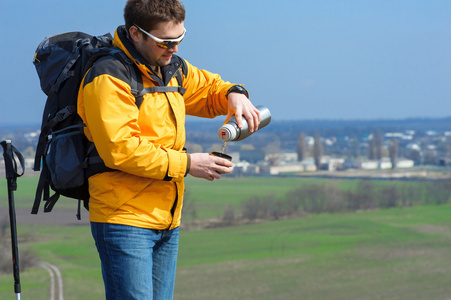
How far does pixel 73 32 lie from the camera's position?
187 cm

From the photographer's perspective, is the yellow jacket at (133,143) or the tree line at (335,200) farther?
the tree line at (335,200)

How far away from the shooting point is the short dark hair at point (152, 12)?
1.63 metres

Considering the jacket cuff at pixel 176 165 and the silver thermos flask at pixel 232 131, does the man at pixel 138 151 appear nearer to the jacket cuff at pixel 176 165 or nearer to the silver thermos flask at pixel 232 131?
the jacket cuff at pixel 176 165

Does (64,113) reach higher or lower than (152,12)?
lower

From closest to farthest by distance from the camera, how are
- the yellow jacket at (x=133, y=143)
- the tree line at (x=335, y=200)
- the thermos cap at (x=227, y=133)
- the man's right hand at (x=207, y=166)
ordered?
the yellow jacket at (x=133, y=143), the man's right hand at (x=207, y=166), the thermos cap at (x=227, y=133), the tree line at (x=335, y=200)

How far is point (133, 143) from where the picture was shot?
5.30 ft

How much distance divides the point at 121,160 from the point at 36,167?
0.37 metres

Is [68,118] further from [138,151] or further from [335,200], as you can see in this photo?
[335,200]

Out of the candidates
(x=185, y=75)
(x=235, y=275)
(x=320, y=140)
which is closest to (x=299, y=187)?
(x=320, y=140)

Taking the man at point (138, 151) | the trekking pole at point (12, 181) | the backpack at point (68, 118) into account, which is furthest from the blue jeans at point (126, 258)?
the trekking pole at point (12, 181)

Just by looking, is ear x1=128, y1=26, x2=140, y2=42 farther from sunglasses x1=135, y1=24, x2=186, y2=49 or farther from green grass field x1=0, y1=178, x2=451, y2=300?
green grass field x1=0, y1=178, x2=451, y2=300

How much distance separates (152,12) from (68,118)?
390mm

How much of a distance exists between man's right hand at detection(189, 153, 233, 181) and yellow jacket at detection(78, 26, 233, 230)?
33 mm

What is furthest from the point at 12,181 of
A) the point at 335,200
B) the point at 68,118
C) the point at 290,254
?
the point at 335,200
